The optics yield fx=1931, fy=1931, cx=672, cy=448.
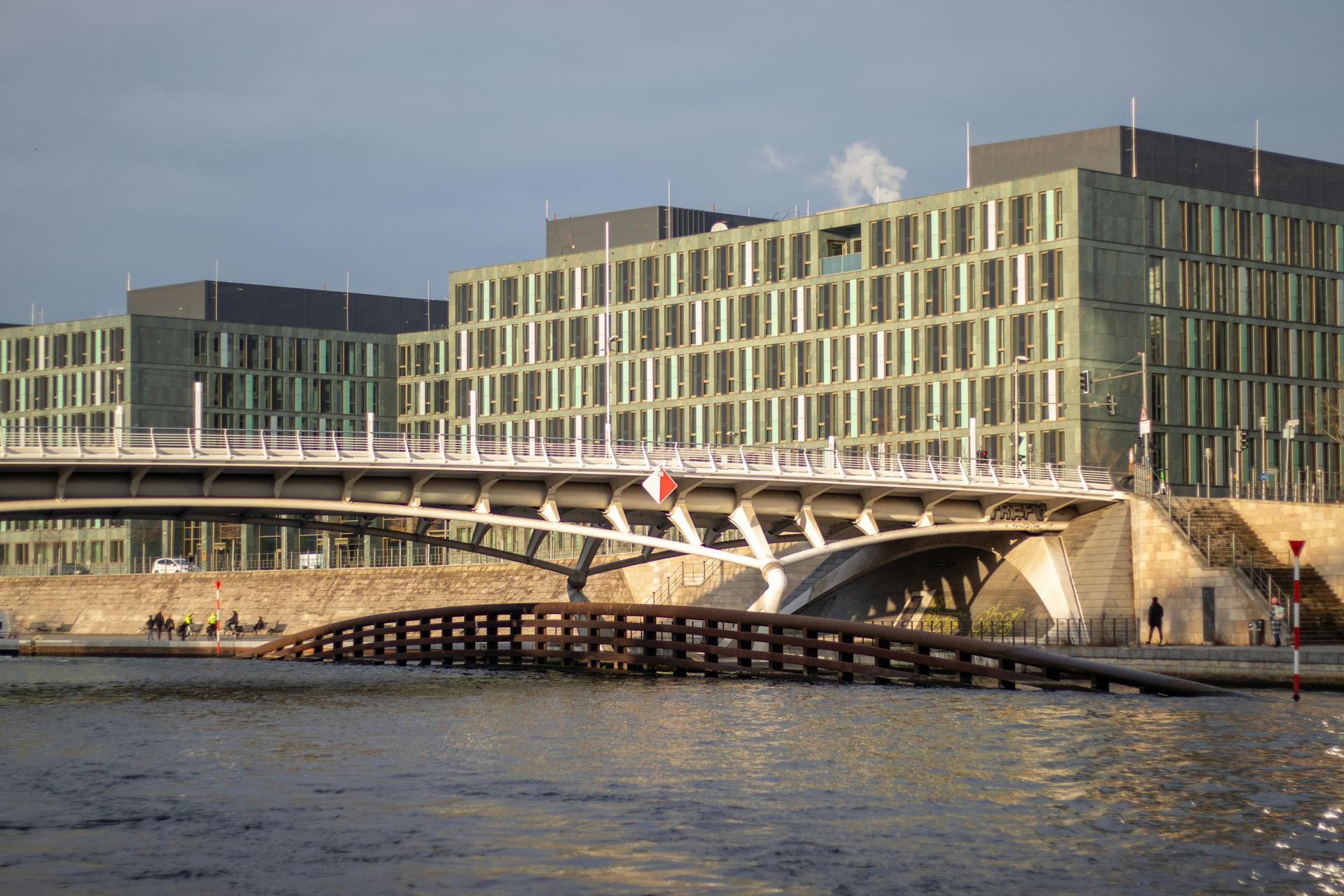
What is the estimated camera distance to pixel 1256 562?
7175cm

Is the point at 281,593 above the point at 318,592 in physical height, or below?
below

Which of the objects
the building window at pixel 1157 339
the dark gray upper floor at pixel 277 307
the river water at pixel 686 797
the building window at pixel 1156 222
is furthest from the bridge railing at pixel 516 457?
the dark gray upper floor at pixel 277 307

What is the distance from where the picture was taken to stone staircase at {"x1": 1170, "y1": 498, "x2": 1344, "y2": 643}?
6675 cm

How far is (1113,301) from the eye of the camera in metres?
97.5

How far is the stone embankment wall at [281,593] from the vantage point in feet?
333

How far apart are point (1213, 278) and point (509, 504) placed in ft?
160

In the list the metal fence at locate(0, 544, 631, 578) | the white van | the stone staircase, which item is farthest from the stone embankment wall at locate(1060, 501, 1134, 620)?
the white van

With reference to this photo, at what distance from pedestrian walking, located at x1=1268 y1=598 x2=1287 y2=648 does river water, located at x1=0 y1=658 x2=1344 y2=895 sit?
747 inches

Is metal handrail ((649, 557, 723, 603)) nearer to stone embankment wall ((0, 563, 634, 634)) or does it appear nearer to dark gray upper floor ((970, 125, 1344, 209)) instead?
stone embankment wall ((0, 563, 634, 634))

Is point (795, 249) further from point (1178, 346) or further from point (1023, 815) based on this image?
point (1023, 815)

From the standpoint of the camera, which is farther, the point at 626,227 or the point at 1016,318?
the point at 626,227

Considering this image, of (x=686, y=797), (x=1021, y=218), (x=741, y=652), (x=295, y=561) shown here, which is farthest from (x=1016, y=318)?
(x=686, y=797)

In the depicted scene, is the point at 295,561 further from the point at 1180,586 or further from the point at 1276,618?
the point at 1276,618

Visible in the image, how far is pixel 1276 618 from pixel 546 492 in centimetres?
2474
